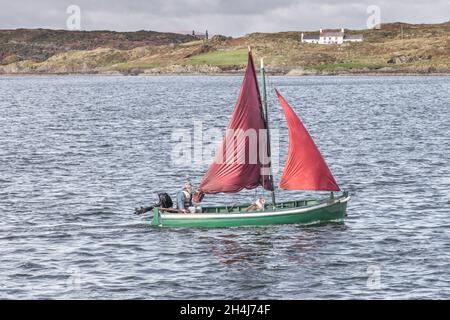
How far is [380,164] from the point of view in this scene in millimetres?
76188

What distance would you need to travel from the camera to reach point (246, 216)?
156ft

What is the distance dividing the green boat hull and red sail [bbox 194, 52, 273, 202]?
1.77m

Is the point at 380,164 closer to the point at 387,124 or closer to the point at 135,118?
the point at 387,124

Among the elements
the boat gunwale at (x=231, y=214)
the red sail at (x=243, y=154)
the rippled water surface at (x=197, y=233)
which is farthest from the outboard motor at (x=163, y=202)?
the red sail at (x=243, y=154)

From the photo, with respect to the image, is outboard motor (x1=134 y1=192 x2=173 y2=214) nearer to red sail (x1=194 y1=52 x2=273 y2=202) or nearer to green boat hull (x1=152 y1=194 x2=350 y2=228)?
green boat hull (x1=152 y1=194 x2=350 y2=228)

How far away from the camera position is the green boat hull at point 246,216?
47594 mm

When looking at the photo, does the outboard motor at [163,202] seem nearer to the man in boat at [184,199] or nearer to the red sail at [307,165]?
the man in boat at [184,199]

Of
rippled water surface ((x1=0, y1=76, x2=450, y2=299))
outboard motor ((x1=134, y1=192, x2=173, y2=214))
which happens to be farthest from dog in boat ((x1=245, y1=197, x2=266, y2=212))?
outboard motor ((x1=134, y1=192, x2=173, y2=214))

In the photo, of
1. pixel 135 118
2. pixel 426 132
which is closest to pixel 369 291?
pixel 426 132

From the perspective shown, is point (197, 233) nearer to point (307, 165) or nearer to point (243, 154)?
point (243, 154)

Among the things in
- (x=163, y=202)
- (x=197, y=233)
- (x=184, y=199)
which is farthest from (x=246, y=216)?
(x=163, y=202)

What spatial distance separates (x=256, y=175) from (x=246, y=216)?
145 inches

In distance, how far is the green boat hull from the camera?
47.6 metres

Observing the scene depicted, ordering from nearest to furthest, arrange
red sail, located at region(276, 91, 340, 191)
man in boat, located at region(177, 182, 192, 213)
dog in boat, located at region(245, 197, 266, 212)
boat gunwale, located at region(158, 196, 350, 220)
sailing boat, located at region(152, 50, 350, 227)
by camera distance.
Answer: boat gunwale, located at region(158, 196, 350, 220) → sailing boat, located at region(152, 50, 350, 227) → man in boat, located at region(177, 182, 192, 213) → dog in boat, located at region(245, 197, 266, 212) → red sail, located at region(276, 91, 340, 191)
